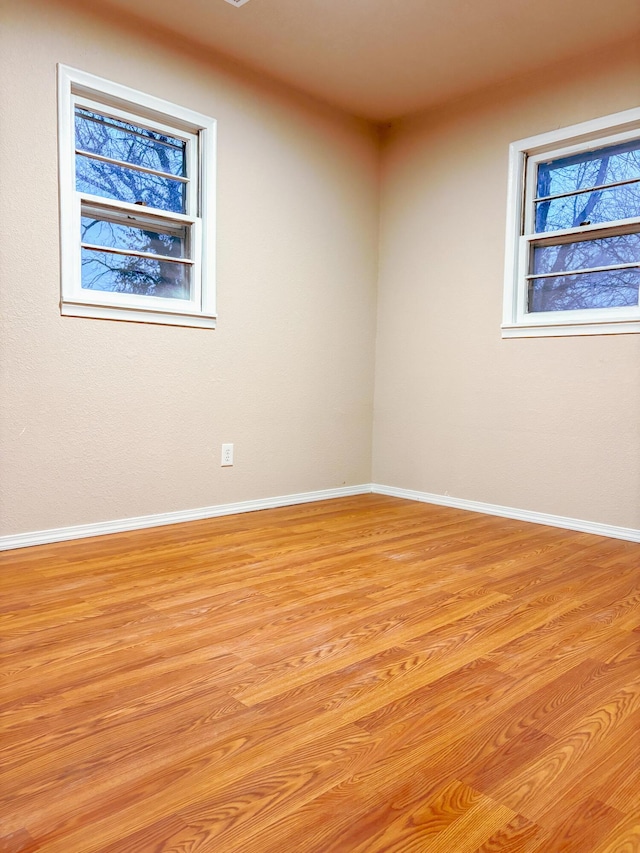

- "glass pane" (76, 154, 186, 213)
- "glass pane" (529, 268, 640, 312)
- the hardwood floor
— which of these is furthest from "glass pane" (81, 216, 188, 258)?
"glass pane" (529, 268, 640, 312)

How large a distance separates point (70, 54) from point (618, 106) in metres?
2.62

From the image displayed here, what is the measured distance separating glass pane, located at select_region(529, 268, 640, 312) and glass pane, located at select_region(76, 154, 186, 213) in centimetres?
203

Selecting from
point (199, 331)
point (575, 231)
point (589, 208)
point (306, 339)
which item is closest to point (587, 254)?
point (575, 231)

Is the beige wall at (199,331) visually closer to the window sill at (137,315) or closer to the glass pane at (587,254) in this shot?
the window sill at (137,315)

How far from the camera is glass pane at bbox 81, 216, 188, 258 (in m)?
2.82

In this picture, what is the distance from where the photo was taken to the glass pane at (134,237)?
2.82 m

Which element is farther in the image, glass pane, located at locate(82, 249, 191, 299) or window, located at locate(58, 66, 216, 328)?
glass pane, located at locate(82, 249, 191, 299)

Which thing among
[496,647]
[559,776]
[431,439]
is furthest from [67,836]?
[431,439]

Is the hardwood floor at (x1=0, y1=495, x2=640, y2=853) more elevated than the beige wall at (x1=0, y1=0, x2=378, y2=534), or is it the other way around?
the beige wall at (x1=0, y1=0, x2=378, y2=534)

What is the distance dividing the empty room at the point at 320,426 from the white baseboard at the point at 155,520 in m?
0.02

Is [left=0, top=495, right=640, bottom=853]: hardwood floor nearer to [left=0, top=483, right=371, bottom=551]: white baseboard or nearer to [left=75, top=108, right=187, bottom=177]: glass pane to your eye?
[left=0, top=483, right=371, bottom=551]: white baseboard

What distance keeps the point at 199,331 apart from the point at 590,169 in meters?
2.25

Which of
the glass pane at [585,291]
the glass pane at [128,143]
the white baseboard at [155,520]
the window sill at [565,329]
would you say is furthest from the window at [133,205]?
the glass pane at [585,291]

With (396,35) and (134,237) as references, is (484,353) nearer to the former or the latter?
(396,35)
